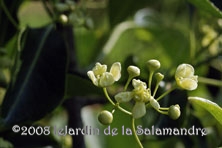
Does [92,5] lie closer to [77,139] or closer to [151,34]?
[151,34]

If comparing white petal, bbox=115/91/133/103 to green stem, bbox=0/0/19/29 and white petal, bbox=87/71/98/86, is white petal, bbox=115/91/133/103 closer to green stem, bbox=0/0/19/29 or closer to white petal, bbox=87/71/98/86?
white petal, bbox=87/71/98/86

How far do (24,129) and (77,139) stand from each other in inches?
4.4

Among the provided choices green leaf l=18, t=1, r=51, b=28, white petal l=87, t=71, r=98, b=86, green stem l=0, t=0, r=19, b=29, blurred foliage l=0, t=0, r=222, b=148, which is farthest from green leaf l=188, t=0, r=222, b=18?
green leaf l=18, t=1, r=51, b=28

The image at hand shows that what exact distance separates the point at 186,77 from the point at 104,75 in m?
0.13

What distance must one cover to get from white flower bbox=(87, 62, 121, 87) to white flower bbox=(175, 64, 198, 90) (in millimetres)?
92

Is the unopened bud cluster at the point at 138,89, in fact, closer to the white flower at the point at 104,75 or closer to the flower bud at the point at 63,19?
the white flower at the point at 104,75

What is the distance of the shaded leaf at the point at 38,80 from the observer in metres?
1.13

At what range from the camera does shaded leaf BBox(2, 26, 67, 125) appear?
1135 mm

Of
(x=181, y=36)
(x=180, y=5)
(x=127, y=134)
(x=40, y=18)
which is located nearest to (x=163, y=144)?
(x=127, y=134)

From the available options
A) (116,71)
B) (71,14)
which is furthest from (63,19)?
(116,71)

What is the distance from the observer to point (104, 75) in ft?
3.07

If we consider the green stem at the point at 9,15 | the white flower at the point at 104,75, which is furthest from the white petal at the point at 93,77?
the green stem at the point at 9,15

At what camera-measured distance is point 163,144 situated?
1.60 m

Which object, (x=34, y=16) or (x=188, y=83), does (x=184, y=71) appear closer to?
(x=188, y=83)
